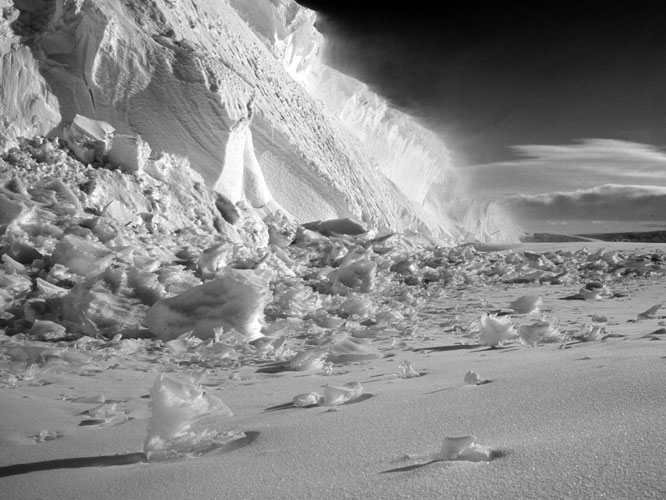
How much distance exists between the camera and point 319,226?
767 centimetres

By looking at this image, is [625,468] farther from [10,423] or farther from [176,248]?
[176,248]

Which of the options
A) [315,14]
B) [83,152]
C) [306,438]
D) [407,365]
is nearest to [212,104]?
[83,152]

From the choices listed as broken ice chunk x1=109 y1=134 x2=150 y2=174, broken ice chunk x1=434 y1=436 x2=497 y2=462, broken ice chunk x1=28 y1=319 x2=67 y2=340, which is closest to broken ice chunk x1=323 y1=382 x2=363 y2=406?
broken ice chunk x1=434 y1=436 x2=497 y2=462

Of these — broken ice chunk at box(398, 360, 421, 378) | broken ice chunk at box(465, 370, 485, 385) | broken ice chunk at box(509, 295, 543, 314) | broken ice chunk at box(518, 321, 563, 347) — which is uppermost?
broken ice chunk at box(509, 295, 543, 314)

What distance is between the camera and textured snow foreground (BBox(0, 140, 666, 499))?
1.05 metres

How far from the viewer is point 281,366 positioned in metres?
2.51

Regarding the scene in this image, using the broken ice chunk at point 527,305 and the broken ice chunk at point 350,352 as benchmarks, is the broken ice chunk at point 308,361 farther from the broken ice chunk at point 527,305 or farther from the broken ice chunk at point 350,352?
the broken ice chunk at point 527,305

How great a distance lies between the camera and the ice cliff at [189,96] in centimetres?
616

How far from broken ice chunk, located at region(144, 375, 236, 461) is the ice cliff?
4.61m

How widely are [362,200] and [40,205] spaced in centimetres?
621

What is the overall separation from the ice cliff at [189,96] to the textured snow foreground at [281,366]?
32.8 inches

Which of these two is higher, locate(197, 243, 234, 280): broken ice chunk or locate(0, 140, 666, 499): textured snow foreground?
locate(197, 243, 234, 280): broken ice chunk

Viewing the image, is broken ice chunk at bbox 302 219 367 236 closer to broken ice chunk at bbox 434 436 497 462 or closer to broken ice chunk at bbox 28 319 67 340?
broken ice chunk at bbox 28 319 67 340

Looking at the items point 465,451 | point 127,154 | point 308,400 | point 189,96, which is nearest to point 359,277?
point 127,154
